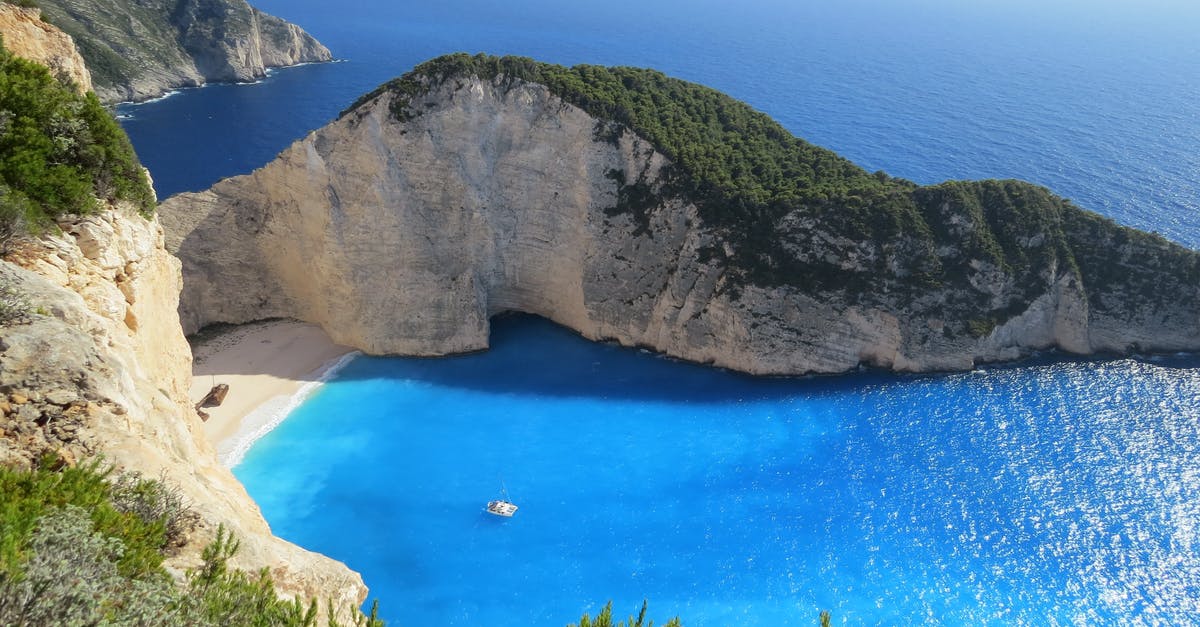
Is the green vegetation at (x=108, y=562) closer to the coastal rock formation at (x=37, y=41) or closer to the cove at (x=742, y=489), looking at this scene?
the cove at (x=742, y=489)

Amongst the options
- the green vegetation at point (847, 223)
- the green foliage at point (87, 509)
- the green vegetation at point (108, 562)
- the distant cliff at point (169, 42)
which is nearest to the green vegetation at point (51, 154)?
the green foliage at point (87, 509)

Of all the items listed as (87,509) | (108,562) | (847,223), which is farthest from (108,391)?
(847,223)

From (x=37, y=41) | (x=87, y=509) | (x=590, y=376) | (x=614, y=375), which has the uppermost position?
(x=37, y=41)

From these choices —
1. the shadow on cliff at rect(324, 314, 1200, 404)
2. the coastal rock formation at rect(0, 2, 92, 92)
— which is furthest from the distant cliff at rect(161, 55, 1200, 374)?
the coastal rock formation at rect(0, 2, 92, 92)

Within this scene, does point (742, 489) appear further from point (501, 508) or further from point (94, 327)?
point (94, 327)

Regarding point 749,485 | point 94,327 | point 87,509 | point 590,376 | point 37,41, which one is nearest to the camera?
point 87,509

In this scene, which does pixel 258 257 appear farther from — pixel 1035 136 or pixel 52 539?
pixel 1035 136

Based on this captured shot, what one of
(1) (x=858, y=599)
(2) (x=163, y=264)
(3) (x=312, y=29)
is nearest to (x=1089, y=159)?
(1) (x=858, y=599)
